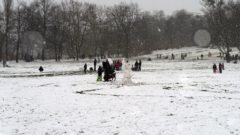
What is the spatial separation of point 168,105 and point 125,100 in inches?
102

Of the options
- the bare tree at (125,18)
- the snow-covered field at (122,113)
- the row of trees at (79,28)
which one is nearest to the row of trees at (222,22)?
the row of trees at (79,28)

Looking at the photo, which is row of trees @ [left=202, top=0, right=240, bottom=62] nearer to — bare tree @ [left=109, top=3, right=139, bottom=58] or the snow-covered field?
bare tree @ [left=109, top=3, right=139, bottom=58]

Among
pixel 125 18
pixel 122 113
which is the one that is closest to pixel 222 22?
pixel 125 18

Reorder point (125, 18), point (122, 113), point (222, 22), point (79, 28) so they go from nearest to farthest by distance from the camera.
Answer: point (122, 113) → point (222, 22) → point (79, 28) → point (125, 18)

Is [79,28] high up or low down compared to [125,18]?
down

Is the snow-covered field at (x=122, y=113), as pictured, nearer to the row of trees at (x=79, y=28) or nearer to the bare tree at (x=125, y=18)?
the row of trees at (x=79, y=28)

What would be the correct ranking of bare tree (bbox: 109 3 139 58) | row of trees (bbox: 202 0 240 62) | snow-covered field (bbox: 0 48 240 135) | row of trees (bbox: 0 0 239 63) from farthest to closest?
bare tree (bbox: 109 3 139 58)
row of trees (bbox: 0 0 239 63)
row of trees (bbox: 202 0 240 62)
snow-covered field (bbox: 0 48 240 135)

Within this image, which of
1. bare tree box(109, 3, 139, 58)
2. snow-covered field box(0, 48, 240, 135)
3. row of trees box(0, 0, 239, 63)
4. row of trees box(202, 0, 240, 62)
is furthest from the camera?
bare tree box(109, 3, 139, 58)

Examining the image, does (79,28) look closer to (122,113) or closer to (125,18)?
Result: (125,18)

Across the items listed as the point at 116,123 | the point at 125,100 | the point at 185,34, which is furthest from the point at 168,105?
the point at 185,34

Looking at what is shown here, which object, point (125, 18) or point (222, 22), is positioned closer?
point (222, 22)

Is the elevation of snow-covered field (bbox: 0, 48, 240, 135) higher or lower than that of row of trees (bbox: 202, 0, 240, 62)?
lower

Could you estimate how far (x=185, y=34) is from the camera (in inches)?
5290

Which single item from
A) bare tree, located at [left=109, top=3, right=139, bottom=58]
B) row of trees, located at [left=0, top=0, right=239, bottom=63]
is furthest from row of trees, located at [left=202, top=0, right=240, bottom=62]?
bare tree, located at [left=109, top=3, right=139, bottom=58]
